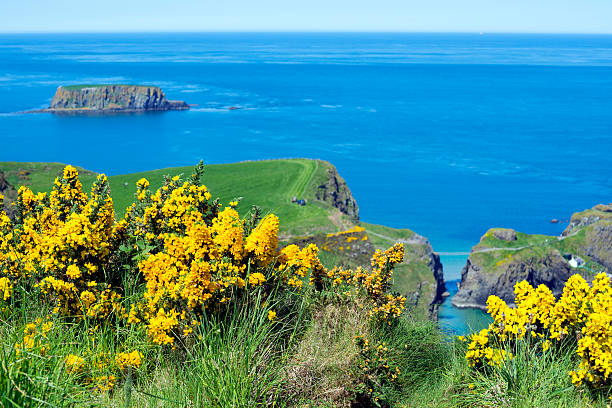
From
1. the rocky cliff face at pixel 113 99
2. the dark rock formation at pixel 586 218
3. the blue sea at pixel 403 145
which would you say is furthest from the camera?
the rocky cliff face at pixel 113 99

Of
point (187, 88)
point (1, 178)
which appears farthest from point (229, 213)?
point (187, 88)

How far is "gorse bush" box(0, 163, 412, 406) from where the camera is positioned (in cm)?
556

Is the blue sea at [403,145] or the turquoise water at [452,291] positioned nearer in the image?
the turquoise water at [452,291]

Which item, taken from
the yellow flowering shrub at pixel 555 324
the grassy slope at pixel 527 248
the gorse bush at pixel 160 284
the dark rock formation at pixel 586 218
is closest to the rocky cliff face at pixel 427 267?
the grassy slope at pixel 527 248

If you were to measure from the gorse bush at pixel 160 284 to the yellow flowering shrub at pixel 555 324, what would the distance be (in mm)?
1211

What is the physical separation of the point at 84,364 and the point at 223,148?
366 ft

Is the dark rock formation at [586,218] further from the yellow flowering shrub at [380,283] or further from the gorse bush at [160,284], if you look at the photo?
the gorse bush at [160,284]

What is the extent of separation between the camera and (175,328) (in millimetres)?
5879

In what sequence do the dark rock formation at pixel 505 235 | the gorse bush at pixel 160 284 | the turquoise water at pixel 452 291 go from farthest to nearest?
the dark rock formation at pixel 505 235
the turquoise water at pixel 452 291
the gorse bush at pixel 160 284

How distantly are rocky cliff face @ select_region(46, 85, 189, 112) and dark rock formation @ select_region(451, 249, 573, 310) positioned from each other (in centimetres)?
12304

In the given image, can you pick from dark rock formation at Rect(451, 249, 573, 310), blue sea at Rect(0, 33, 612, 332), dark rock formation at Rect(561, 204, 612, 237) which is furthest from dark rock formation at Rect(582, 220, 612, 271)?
blue sea at Rect(0, 33, 612, 332)

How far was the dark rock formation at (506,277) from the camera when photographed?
5728cm

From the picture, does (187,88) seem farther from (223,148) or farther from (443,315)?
(443,315)

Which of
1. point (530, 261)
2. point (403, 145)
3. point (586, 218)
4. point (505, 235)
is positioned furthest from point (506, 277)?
point (403, 145)
